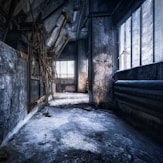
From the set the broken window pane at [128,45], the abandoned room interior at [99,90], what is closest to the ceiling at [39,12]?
the abandoned room interior at [99,90]

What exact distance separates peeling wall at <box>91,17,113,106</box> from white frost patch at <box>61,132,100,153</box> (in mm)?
2166

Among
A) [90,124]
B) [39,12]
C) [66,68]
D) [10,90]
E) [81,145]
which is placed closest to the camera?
[81,145]

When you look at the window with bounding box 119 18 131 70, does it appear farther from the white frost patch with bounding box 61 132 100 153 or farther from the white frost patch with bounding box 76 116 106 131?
the white frost patch with bounding box 61 132 100 153

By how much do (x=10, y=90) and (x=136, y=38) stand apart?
2.63 metres

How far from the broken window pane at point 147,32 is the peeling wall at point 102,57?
146cm

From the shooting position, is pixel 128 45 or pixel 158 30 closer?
pixel 158 30

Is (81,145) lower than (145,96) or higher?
lower

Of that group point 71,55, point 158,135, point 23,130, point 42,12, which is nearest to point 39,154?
point 23,130

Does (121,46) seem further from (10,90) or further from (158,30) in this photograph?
(10,90)

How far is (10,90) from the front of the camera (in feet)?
6.83

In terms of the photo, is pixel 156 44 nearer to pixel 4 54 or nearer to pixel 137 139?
pixel 137 139

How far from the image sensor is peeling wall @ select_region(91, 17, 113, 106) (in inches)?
167

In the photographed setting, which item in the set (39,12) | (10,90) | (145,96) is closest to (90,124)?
(145,96)

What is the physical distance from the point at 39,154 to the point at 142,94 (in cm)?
181
